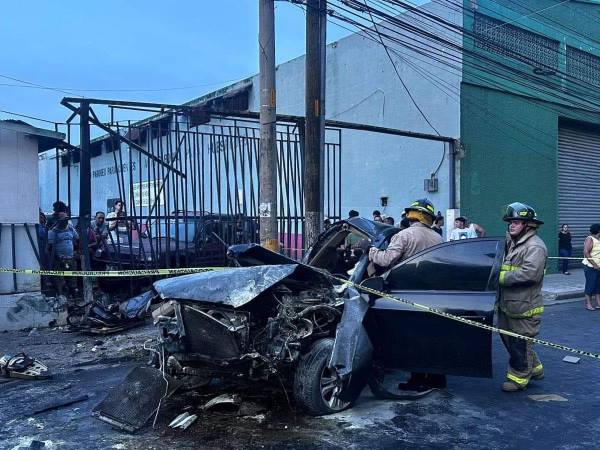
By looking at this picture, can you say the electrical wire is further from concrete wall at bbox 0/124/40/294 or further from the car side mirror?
the car side mirror

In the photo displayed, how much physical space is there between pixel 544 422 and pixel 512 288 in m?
1.21

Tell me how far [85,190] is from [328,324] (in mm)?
5243

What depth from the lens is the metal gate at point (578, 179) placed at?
17344 mm

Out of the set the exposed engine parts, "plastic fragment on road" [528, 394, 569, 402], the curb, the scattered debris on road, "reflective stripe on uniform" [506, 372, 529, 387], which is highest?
the exposed engine parts

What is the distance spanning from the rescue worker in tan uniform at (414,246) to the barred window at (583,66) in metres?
14.2

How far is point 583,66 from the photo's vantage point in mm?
17578

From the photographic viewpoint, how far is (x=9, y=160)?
316 inches

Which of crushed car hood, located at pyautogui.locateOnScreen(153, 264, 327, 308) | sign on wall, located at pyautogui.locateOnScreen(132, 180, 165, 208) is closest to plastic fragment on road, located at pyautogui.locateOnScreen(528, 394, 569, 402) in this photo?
crushed car hood, located at pyautogui.locateOnScreen(153, 264, 327, 308)

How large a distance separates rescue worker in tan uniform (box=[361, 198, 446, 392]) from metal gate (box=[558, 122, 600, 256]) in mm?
13534

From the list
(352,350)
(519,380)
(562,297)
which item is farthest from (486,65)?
(352,350)

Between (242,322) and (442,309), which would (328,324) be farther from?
(442,309)

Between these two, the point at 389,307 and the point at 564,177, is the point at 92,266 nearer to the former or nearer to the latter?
the point at 389,307

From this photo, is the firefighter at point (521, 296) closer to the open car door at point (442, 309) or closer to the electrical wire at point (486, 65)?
the open car door at point (442, 309)

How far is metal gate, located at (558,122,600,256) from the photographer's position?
17.3 meters
